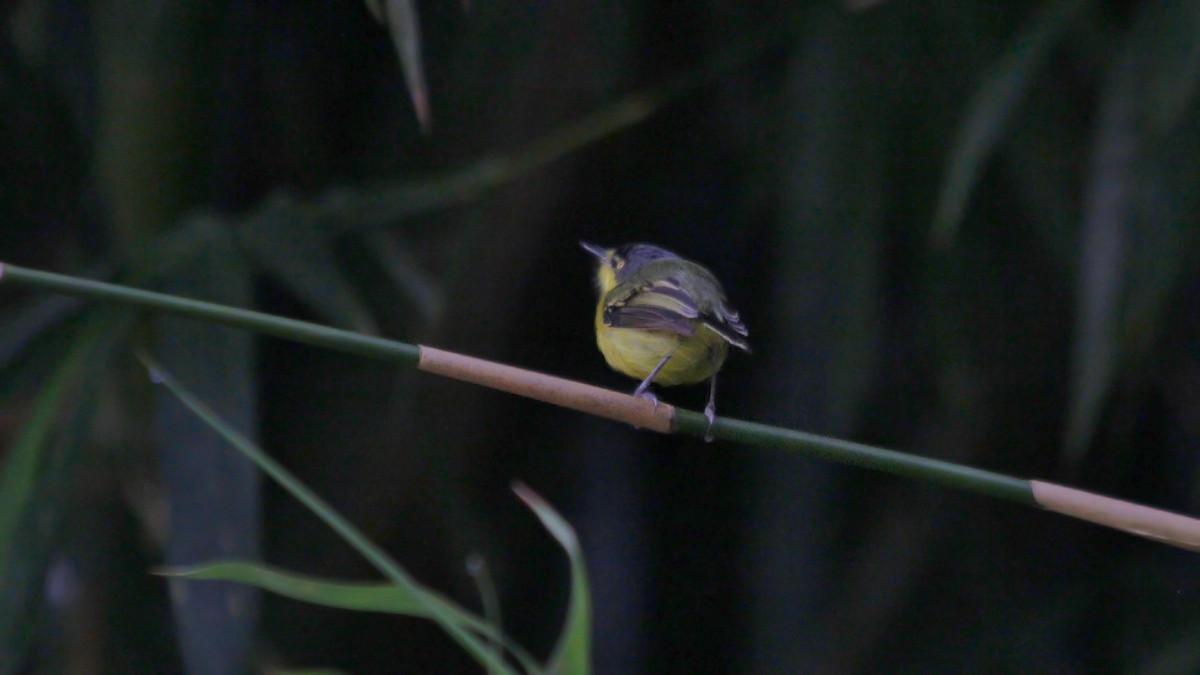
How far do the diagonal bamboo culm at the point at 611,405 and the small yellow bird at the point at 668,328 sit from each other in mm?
311

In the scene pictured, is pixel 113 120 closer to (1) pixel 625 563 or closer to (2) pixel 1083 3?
(1) pixel 625 563

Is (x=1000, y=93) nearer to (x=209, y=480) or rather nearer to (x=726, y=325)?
(x=726, y=325)

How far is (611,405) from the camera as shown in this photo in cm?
76

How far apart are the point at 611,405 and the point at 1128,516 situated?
1.09ft

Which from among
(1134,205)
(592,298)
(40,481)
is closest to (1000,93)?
(1134,205)

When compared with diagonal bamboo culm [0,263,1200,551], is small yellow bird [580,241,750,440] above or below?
above

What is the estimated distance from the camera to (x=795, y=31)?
1771 millimetres

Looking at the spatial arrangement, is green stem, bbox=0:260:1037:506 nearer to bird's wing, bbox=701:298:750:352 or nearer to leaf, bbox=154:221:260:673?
bird's wing, bbox=701:298:750:352

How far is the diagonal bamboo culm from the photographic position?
630mm

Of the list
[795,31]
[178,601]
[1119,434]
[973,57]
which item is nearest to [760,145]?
[795,31]

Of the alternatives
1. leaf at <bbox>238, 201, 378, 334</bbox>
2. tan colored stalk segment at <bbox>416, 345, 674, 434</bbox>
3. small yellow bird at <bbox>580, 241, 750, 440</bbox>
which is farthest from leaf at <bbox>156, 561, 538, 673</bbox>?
leaf at <bbox>238, 201, 378, 334</bbox>

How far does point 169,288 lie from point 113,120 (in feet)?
1.18

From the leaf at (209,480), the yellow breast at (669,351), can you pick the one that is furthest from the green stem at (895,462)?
the leaf at (209,480)

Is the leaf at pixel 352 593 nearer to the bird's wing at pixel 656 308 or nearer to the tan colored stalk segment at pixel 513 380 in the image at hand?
the tan colored stalk segment at pixel 513 380
